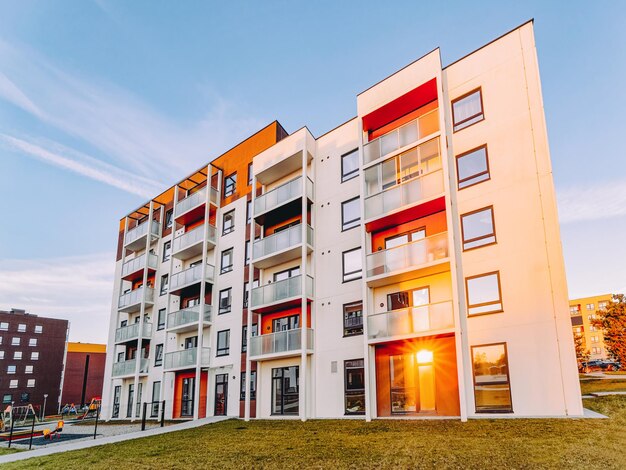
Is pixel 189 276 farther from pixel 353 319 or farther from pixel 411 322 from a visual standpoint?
pixel 411 322

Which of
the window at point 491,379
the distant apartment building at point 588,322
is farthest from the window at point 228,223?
the distant apartment building at point 588,322

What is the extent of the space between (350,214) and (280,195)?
3.99 metres

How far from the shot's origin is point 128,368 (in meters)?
30.3

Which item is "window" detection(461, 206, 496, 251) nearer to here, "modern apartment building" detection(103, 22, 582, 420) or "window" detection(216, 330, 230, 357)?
"modern apartment building" detection(103, 22, 582, 420)

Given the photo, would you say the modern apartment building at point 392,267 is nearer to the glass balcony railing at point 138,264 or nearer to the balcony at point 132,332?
the balcony at point 132,332

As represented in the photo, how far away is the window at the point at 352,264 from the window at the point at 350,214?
3.99 ft

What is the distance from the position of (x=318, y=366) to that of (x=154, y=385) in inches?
561

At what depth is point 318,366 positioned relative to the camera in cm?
2008

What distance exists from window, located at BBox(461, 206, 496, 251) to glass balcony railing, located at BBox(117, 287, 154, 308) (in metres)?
22.6

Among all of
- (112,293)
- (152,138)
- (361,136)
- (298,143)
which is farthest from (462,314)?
(112,293)

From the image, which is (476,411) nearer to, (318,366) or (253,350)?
(318,366)

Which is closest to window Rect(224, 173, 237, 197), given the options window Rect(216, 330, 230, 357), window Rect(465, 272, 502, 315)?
window Rect(216, 330, 230, 357)

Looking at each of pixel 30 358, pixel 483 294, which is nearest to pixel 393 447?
pixel 483 294

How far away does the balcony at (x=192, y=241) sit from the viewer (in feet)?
89.9
